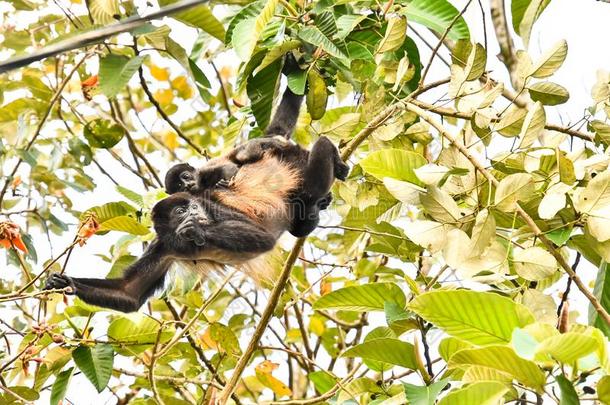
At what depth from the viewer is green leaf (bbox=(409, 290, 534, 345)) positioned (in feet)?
7.41

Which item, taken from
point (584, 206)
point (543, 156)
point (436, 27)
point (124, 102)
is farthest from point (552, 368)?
point (124, 102)

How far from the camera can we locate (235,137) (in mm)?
4172

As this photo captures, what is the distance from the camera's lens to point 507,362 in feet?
6.86

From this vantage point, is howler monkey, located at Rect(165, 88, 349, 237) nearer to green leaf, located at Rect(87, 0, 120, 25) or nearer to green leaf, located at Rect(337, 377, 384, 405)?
green leaf, located at Rect(87, 0, 120, 25)

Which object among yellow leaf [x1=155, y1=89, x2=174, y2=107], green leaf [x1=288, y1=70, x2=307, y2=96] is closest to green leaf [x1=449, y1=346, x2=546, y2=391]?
green leaf [x1=288, y1=70, x2=307, y2=96]

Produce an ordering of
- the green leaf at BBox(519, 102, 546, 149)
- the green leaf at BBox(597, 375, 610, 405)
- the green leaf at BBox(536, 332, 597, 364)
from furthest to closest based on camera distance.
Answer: the green leaf at BBox(519, 102, 546, 149) < the green leaf at BBox(597, 375, 610, 405) < the green leaf at BBox(536, 332, 597, 364)

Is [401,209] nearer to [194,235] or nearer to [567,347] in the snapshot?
[194,235]

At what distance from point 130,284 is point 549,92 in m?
2.11

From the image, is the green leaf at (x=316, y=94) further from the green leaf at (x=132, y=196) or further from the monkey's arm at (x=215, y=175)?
the green leaf at (x=132, y=196)

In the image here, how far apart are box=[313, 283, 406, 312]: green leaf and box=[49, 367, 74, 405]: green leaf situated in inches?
44.4

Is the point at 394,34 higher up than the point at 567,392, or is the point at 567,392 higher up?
the point at 394,34

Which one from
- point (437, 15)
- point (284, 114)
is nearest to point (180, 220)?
point (284, 114)

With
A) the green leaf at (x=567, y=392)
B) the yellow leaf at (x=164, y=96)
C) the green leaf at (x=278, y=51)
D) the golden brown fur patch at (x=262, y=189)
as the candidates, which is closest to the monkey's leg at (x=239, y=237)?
the golden brown fur patch at (x=262, y=189)

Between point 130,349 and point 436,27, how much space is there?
1945mm
